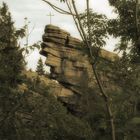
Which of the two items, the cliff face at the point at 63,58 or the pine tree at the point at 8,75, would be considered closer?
the pine tree at the point at 8,75

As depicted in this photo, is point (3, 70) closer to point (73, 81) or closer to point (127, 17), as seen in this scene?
point (127, 17)

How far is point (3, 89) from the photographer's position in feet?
68.8

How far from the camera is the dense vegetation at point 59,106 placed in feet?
54.9

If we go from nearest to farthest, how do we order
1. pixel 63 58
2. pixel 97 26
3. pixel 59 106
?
1. pixel 97 26
2. pixel 59 106
3. pixel 63 58

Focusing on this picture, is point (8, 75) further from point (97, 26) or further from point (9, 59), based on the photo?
point (97, 26)

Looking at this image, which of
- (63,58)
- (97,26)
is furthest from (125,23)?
(63,58)

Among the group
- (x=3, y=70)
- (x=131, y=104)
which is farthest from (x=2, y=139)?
(x=131, y=104)

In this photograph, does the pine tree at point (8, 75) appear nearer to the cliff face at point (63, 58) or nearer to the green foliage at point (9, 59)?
the green foliage at point (9, 59)

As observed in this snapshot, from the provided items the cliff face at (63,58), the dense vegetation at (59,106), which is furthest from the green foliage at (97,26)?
the cliff face at (63,58)

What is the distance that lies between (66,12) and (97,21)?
4071mm

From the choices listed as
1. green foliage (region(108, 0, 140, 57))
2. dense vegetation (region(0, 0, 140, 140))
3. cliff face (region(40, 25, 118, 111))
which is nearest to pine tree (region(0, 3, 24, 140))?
dense vegetation (region(0, 0, 140, 140))

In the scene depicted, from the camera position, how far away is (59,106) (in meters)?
22.0

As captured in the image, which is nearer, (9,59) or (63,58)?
(9,59)

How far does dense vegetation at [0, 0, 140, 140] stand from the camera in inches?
658
